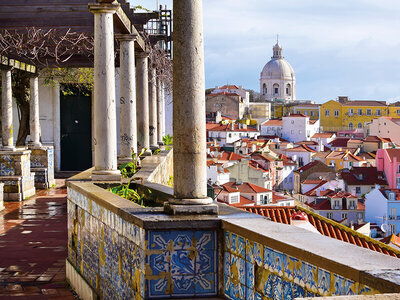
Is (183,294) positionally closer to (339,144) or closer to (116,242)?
(116,242)

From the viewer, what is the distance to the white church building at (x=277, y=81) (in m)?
132

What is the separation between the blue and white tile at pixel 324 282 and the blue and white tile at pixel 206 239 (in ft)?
4.46

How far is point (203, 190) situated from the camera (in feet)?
14.9

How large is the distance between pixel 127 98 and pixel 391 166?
164 feet

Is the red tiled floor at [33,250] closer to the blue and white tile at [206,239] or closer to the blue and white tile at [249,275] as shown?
the blue and white tile at [206,239]

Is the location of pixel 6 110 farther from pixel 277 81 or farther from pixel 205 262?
pixel 277 81

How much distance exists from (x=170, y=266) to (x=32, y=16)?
6549 mm

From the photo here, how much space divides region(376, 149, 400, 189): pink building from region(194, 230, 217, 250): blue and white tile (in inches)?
2112

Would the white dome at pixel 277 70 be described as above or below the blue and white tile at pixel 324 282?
above

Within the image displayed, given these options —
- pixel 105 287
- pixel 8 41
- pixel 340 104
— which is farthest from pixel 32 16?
pixel 340 104

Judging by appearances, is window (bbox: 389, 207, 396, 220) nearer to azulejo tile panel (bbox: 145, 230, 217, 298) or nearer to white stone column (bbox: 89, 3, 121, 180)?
white stone column (bbox: 89, 3, 121, 180)

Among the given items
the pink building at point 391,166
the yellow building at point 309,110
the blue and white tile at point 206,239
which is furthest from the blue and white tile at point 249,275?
the yellow building at point 309,110

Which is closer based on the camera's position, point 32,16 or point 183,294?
point 183,294

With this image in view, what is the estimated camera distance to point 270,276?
345 centimetres
